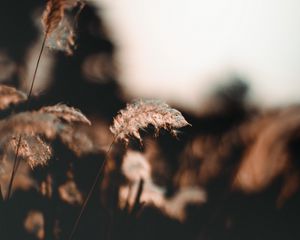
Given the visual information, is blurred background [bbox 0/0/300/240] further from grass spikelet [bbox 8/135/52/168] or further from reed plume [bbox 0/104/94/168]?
grass spikelet [bbox 8/135/52/168]

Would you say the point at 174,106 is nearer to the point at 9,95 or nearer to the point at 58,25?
the point at 58,25

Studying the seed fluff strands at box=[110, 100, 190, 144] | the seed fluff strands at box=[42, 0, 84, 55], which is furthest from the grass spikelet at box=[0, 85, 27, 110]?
the seed fluff strands at box=[110, 100, 190, 144]

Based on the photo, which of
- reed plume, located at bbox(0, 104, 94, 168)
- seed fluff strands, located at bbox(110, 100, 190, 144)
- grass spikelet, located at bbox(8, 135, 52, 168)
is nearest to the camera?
reed plume, located at bbox(0, 104, 94, 168)

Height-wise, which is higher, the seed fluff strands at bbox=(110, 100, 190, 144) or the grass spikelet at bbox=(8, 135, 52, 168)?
the seed fluff strands at bbox=(110, 100, 190, 144)

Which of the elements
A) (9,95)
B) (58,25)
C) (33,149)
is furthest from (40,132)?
(58,25)

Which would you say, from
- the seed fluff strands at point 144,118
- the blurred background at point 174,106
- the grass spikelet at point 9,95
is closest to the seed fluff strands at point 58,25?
the blurred background at point 174,106

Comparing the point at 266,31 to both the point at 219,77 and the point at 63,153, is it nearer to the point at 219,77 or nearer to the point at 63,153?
the point at 219,77

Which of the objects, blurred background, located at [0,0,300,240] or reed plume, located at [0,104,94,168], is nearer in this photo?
reed plume, located at [0,104,94,168]

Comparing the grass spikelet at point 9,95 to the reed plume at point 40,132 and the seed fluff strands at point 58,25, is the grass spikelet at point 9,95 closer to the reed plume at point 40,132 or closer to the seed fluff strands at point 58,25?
the reed plume at point 40,132
